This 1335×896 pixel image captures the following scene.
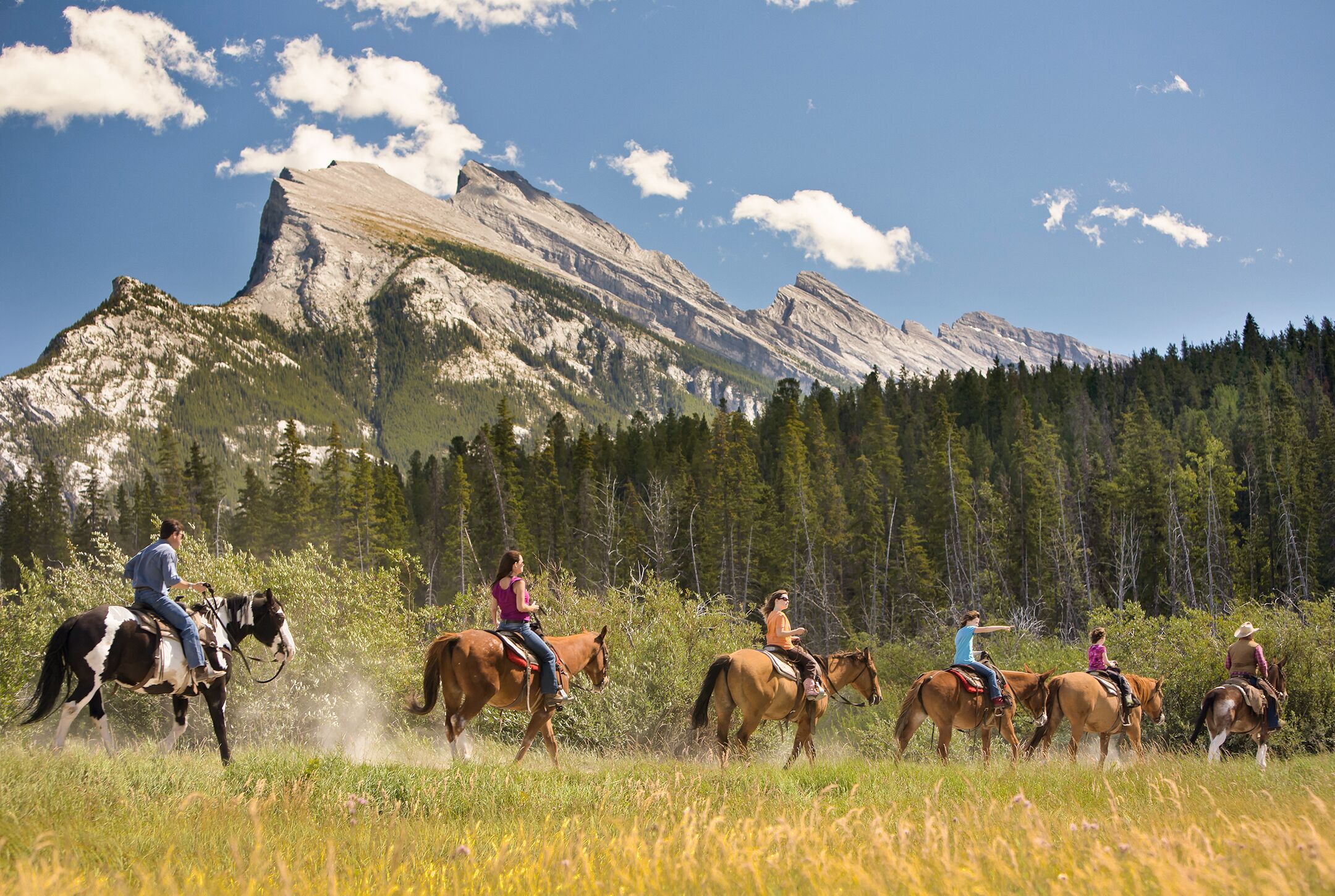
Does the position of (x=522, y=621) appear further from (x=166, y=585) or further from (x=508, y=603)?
(x=166, y=585)

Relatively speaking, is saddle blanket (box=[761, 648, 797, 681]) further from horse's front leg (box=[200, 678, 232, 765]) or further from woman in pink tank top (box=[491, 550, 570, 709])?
horse's front leg (box=[200, 678, 232, 765])

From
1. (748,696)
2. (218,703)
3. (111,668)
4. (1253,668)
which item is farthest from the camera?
(1253,668)

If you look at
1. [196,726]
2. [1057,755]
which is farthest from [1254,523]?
[196,726]

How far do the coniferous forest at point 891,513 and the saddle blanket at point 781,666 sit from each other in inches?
1312

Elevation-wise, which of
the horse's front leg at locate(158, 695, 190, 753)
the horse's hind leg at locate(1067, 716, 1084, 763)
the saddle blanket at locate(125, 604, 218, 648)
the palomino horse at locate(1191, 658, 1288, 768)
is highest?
the saddle blanket at locate(125, 604, 218, 648)

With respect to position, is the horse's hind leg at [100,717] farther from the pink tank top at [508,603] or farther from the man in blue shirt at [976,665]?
the man in blue shirt at [976,665]

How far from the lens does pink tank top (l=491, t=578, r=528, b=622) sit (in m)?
11.9

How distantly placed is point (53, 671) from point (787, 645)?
33.1ft

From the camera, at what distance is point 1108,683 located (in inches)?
647

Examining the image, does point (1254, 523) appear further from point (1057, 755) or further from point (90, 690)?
point (90, 690)

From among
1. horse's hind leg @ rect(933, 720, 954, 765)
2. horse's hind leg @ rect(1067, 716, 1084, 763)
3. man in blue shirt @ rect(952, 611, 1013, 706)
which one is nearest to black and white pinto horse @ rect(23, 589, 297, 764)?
horse's hind leg @ rect(933, 720, 954, 765)

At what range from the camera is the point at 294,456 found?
65.4m

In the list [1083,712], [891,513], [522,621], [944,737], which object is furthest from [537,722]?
[891,513]

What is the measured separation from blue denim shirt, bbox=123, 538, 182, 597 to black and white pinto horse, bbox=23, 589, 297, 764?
403 millimetres
